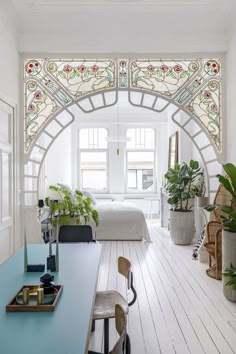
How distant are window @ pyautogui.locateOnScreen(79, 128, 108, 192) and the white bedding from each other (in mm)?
3258

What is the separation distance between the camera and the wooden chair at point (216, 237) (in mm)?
4172

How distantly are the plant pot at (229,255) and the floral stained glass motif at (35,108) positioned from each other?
2932 millimetres

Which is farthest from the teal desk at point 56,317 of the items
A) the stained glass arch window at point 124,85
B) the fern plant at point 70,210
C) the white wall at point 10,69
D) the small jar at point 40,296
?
the stained glass arch window at point 124,85

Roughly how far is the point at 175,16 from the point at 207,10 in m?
0.43

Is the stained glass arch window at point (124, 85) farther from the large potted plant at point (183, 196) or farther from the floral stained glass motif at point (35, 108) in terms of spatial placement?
the large potted plant at point (183, 196)

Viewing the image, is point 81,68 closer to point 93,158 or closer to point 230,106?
point 230,106

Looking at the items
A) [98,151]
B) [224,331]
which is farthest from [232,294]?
[98,151]

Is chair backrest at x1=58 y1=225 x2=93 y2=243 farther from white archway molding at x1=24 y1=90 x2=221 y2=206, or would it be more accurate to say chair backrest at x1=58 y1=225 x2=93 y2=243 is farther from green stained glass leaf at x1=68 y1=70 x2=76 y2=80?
green stained glass leaf at x1=68 y1=70 x2=76 y2=80

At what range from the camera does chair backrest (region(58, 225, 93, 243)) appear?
3379mm

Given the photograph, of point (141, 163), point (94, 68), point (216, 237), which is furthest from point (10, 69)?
point (141, 163)

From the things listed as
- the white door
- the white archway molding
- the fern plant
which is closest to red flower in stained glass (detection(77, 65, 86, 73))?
the white archway molding

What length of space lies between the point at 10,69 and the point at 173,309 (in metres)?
3.58

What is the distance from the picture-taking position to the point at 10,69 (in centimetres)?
434

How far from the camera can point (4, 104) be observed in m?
4.13
